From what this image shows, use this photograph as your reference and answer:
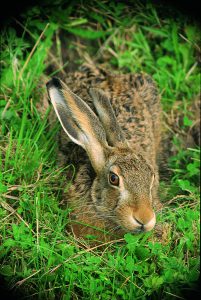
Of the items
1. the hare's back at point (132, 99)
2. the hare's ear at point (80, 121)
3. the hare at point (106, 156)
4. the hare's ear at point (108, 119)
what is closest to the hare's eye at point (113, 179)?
the hare at point (106, 156)

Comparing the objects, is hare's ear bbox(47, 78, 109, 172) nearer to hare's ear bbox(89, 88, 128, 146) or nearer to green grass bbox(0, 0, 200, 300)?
hare's ear bbox(89, 88, 128, 146)

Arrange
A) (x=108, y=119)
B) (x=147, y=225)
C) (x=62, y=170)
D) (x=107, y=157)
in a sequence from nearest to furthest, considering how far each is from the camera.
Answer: (x=147, y=225), (x=107, y=157), (x=108, y=119), (x=62, y=170)

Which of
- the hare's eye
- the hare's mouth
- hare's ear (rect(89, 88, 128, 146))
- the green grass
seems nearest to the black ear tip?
hare's ear (rect(89, 88, 128, 146))

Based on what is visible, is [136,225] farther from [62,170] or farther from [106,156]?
[62,170]

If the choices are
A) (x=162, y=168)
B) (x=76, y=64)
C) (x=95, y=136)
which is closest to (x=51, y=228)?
(x=95, y=136)

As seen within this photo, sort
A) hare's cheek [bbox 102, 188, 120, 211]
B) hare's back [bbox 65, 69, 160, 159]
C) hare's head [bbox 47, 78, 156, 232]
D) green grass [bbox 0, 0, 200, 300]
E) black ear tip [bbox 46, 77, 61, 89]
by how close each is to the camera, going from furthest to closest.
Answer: hare's back [bbox 65, 69, 160, 159]
black ear tip [bbox 46, 77, 61, 89]
hare's cheek [bbox 102, 188, 120, 211]
hare's head [bbox 47, 78, 156, 232]
green grass [bbox 0, 0, 200, 300]

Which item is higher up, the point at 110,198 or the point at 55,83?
the point at 55,83

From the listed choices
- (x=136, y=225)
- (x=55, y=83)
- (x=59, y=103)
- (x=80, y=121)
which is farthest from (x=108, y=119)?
(x=136, y=225)

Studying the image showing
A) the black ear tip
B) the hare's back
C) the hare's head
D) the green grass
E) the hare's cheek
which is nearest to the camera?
the green grass

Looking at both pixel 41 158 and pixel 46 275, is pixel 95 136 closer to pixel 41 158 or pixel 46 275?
pixel 41 158
